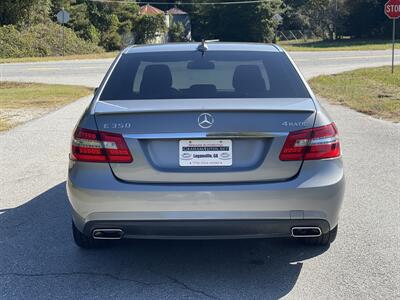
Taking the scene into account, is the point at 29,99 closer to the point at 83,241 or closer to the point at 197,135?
the point at 83,241

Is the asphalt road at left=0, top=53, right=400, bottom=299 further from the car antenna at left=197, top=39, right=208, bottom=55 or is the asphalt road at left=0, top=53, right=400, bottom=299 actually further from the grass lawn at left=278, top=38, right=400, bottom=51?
the grass lawn at left=278, top=38, right=400, bottom=51

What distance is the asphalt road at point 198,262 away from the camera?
4.00m

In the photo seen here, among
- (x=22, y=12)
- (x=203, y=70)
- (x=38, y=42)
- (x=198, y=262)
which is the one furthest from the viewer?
(x=22, y=12)

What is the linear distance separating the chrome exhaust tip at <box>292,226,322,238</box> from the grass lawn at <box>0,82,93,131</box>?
27.7 feet

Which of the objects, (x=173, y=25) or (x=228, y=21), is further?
(x=173, y=25)

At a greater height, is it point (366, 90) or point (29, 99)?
point (29, 99)

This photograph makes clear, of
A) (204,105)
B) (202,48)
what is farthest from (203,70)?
(204,105)

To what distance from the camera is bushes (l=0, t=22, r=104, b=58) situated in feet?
136

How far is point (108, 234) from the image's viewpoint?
4.03m

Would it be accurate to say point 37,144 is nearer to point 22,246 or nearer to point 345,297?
point 22,246

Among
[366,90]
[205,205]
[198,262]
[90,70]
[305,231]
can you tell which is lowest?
[90,70]

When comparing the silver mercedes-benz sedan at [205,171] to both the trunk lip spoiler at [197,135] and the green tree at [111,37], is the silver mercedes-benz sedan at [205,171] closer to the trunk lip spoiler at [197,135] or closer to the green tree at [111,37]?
the trunk lip spoiler at [197,135]

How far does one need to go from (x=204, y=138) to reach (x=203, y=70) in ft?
4.80

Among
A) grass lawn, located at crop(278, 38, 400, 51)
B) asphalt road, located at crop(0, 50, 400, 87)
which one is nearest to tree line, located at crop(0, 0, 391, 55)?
grass lawn, located at crop(278, 38, 400, 51)
